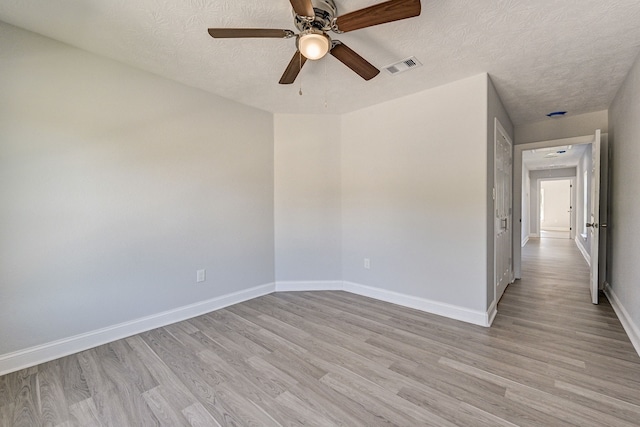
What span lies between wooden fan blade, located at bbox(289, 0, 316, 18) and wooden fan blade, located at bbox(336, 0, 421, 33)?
169mm

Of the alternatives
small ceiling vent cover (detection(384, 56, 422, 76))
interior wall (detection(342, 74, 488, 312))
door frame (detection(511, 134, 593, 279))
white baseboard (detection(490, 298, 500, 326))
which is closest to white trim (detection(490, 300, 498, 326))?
white baseboard (detection(490, 298, 500, 326))

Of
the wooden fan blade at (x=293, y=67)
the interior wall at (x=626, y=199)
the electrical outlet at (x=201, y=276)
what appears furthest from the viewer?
the electrical outlet at (x=201, y=276)

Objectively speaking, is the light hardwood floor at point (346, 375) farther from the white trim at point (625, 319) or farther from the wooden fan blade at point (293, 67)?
the wooden fan blade at point (293, 67)

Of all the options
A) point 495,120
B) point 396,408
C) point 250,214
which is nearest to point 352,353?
point 396,408

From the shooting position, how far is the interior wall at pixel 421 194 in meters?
2.58

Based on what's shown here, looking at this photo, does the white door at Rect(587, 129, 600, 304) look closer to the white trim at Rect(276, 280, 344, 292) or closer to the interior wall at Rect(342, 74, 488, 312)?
the interior wall at Rect(342, 74, 488, 312)

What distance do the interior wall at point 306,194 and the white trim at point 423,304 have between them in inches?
22.2

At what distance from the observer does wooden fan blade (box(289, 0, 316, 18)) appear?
53.6 inches

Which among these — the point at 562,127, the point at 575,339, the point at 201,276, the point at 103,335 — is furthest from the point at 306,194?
the point at 562,127

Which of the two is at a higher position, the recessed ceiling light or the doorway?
the recessed ceiling light

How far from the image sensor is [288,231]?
365 cm

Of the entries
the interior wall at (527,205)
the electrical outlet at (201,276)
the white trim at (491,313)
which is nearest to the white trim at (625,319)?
the white trim at (491,313)

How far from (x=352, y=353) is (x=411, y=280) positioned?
4.15 feet

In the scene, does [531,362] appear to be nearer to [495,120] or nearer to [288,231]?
[495,120]
